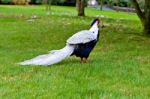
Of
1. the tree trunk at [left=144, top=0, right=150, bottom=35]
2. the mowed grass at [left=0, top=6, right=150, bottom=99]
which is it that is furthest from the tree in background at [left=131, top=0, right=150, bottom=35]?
the mowed grass at [left=0, top=6, right=150, bottom=99]

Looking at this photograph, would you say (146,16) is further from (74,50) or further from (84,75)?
(84,75)

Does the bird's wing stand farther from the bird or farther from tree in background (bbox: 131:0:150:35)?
tree in background (bbox: 131:0:150:35)

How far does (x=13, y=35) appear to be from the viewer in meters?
17.6

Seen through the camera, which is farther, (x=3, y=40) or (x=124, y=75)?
(x=3, y=40)

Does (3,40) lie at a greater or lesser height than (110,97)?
lesser

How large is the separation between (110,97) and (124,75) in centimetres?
199

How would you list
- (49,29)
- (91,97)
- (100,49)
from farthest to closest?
(49,29), (100,49), (91,97)

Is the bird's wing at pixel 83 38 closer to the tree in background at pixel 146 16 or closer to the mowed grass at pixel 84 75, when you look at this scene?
the mowed grass at pixel 84 75

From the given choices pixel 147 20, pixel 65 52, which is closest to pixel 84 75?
pixel 65 52

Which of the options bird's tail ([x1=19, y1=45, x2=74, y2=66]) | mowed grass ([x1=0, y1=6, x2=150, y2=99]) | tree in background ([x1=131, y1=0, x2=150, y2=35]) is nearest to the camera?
mowed grass ([x1=0, y1=6, x2=150, y2=99])

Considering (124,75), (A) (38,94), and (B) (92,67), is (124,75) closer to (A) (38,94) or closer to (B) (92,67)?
(B) (92,67)

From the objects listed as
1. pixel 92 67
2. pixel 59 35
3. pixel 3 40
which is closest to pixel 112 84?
pixel 92 67

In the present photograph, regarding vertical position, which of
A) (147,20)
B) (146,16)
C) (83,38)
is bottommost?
(147,20)

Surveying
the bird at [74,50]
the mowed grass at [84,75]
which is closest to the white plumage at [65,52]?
the bird at [74,50]
